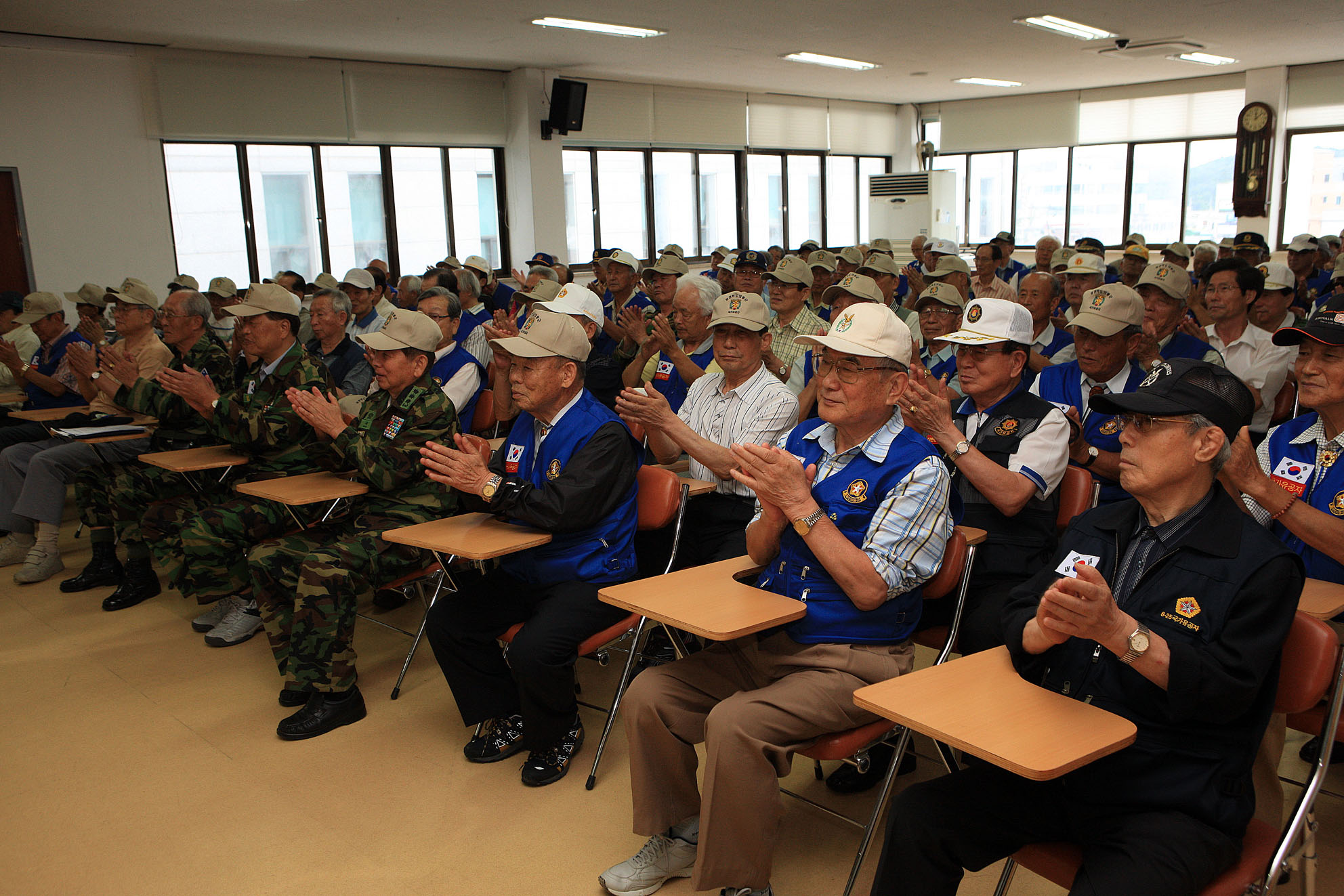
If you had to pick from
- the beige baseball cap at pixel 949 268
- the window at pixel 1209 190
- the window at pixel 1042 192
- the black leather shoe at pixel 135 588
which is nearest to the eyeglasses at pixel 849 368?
the black leather shoe at pixel 135 588

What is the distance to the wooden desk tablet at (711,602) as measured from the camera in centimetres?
219

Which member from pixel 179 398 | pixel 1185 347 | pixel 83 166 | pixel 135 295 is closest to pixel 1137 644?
pixel 1185 347

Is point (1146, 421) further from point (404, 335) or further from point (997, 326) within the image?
point (404, 335)

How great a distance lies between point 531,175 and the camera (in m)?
11.6

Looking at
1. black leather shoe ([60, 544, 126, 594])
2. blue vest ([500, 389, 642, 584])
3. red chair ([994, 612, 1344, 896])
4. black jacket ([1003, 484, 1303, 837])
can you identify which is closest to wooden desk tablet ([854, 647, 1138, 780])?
black jacket ([1003, 484, 1303, 837])

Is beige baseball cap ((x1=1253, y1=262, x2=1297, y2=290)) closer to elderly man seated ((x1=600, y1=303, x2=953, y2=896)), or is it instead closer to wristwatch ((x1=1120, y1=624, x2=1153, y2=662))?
elderly man seated ((x1=600, y1=303, x2=953, y2=896))

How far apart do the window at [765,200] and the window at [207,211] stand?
7663 millimetres

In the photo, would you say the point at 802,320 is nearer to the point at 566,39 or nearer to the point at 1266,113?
the point at 566,39

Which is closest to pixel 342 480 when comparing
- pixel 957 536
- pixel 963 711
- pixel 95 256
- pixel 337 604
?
pixel 337 604

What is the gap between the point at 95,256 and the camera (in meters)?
8.98

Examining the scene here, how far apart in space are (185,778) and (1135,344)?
369 centimetres

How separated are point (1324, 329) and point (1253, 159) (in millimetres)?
13323

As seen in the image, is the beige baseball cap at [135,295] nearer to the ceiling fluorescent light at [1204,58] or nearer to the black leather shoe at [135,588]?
the black leather shoe at [135,588]

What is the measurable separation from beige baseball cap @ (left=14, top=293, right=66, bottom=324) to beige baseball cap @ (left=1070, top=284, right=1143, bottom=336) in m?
6.56
